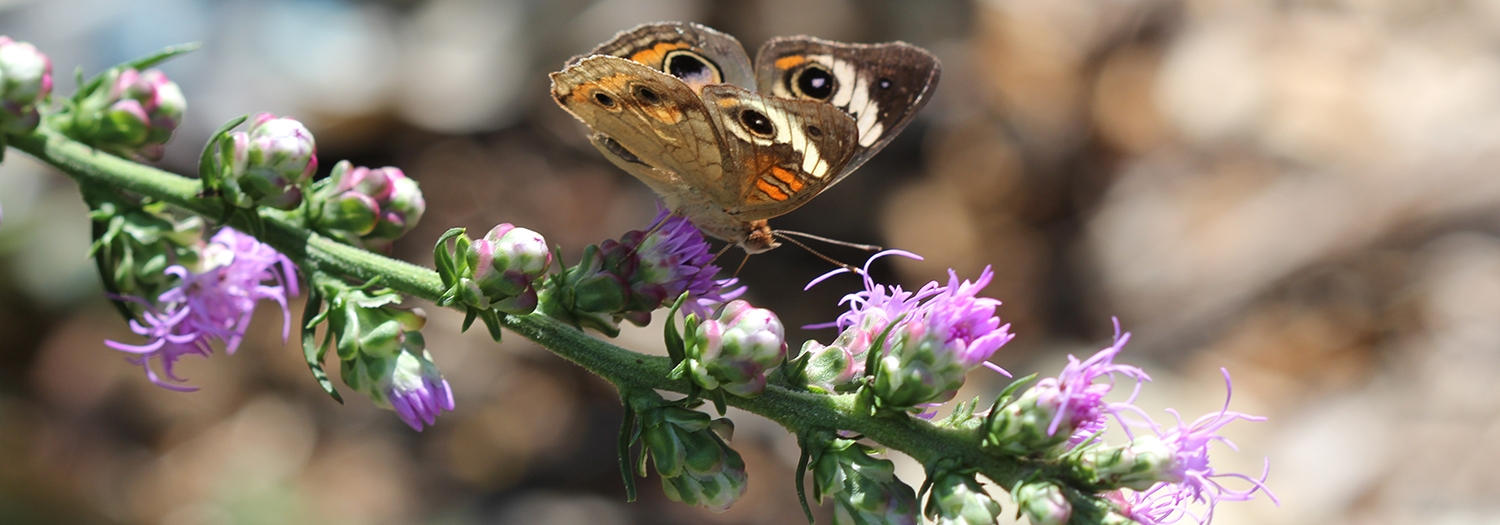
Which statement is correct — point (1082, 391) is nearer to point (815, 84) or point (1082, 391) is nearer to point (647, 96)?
point (647, 96)

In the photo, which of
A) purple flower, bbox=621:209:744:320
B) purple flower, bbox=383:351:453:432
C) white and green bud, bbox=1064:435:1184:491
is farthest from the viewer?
purple flower, bbox=621:209:744:320

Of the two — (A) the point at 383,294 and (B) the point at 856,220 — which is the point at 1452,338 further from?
(A) the point at 383,294

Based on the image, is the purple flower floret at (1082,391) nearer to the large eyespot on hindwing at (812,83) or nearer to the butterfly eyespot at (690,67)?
the large eyespot on hindwing at (812,83)

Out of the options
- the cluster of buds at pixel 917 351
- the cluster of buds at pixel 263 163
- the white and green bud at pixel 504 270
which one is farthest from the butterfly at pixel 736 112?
the cluster of buds at pixel 263 163

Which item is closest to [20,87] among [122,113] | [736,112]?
[122,113]

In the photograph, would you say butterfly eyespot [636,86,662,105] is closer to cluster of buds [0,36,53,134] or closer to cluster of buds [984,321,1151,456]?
cluster of buds [984,321,1151,456]

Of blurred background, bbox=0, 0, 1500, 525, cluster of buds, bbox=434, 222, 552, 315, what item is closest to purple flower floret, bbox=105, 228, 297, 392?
cluster of buds, bbox=434, 222, 552, 315
